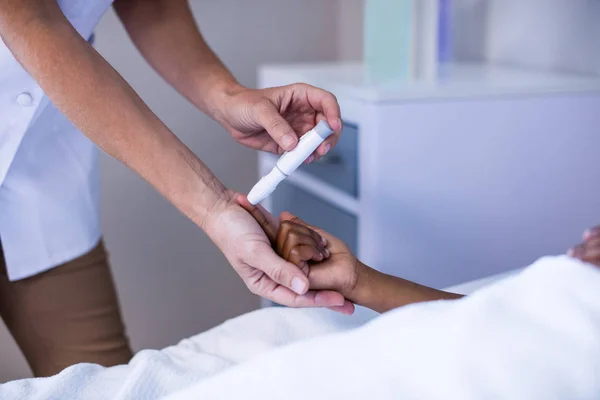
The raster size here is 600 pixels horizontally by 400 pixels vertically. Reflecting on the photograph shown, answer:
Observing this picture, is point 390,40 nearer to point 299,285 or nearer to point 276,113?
point 276,113

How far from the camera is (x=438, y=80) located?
1.39 metres

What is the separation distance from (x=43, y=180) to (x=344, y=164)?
0.54 metres

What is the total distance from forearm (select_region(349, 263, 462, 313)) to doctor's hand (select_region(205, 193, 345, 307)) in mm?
96

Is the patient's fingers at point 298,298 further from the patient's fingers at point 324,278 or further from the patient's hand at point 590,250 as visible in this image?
the patient's hand at point 590,250

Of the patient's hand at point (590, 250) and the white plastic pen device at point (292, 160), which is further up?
the white plastic pen device at point (292, 160)

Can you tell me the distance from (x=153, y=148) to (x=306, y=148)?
0.59 feet

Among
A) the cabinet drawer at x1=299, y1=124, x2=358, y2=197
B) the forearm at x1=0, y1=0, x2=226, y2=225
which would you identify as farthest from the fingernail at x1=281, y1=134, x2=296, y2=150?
the cabinet drawer at x1=299, y1=124, x2=358, y2=197

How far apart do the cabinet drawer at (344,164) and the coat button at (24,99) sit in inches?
22.2

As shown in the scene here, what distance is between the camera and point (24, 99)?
95 cm

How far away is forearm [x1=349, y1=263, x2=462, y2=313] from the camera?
3.05ft

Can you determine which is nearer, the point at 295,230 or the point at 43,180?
the point at 295,230

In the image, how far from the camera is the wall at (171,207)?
192cm

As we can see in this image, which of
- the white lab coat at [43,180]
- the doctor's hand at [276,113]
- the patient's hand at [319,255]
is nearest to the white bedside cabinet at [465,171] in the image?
the doctor's hand at [276,113]

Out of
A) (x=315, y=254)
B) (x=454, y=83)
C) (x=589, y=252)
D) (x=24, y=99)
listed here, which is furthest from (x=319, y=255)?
(x=454, y=83)
